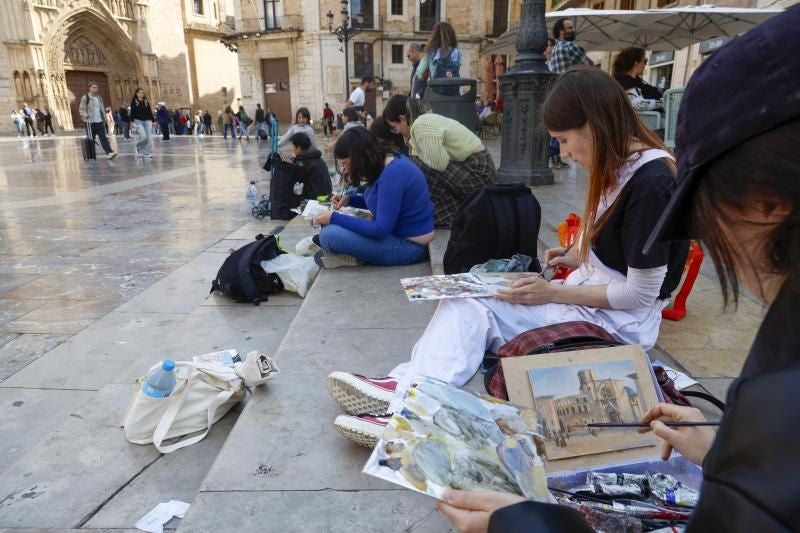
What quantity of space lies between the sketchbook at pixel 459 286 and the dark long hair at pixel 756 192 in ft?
4.43

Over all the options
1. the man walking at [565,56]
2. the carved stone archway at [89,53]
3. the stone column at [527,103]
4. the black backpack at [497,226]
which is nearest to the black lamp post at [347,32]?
the carved stone archway at [89,53]

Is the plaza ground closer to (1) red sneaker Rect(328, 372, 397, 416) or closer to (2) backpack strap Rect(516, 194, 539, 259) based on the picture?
(1) red sneaker Rect(328, 372, 397, 416)

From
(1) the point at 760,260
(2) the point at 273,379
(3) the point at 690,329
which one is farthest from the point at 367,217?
(1) the point at 760,260

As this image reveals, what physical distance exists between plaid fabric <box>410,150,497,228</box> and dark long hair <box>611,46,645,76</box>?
361 cm

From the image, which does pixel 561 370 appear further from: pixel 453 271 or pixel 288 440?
pixel 453 271

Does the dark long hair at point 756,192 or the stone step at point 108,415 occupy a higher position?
the dark long hair at point 756,192

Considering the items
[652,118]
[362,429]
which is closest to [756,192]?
[362,429]

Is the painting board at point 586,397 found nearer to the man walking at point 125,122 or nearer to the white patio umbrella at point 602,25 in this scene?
the white patio umbrella at point 602,25

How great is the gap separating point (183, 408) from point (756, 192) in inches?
101

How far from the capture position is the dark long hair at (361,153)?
4086mm

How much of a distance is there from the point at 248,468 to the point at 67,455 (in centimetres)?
116

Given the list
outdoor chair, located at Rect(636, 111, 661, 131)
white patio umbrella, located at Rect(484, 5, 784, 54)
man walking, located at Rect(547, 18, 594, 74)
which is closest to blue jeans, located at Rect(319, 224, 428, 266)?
man walking, located at Rect(547, 18, 594, 74)

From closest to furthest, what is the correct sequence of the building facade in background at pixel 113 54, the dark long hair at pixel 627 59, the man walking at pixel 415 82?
1. the dark long hair at pixel 627 59
2. the man walking at pixel 415 82
3. the building facade in background at pixel 113 54

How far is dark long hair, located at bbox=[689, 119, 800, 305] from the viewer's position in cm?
70
